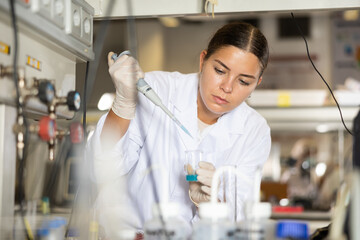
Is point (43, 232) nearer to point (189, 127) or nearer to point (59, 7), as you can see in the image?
point (59, 7)

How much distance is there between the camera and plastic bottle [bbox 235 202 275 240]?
979 millimetres

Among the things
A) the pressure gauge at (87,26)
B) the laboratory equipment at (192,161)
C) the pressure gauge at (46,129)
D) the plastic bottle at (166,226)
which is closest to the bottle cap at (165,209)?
the plastic bottle at (166,226)

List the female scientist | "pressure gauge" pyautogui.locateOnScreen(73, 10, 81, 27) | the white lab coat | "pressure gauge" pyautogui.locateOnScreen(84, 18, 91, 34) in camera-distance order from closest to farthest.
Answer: "pressure gauge" pyautogui.locateOnScreen(73, 10, 81, 27) → "pressure gauge" pyautogui.locateOnScreen(84, 18, 91, 34) → the female scientist → the white lab coat

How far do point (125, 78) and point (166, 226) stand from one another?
64cm

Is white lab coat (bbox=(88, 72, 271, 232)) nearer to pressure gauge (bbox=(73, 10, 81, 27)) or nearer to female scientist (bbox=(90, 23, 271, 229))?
female scientist (bbox=(90, 23, 271, 229))

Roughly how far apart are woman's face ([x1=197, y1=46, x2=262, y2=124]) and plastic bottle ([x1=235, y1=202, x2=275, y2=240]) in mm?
737

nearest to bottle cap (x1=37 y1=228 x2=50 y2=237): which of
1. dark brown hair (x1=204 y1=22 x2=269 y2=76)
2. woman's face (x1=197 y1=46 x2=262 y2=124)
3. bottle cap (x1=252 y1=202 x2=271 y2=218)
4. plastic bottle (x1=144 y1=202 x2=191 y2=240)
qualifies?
plastic bottle (x1=144 y1=202 x2=191 y2=240)

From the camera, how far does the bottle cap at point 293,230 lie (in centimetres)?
93

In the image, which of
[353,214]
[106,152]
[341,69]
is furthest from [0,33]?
[341,69]

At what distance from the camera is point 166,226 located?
979 millimetres

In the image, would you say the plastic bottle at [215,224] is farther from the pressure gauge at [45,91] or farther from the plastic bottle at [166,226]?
the pressure gauge at [45,91]

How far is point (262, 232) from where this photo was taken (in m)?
0.99

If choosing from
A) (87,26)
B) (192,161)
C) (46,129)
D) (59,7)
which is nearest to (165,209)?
(46,129)

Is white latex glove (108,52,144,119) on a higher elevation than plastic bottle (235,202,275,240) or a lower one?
higher
